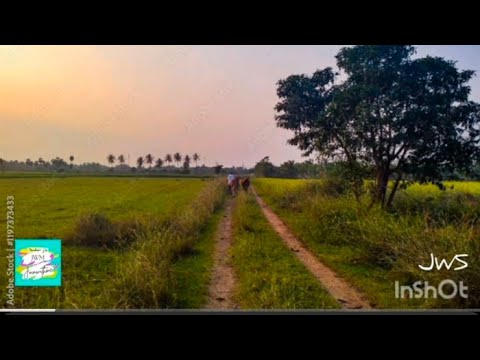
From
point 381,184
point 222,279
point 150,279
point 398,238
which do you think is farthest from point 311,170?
point 150,279

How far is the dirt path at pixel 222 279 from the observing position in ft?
15.8

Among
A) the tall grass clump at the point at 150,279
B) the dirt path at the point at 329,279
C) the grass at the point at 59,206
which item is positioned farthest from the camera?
the grass at the point at 59,206

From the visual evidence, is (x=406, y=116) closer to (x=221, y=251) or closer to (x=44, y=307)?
(x=221, y=251)

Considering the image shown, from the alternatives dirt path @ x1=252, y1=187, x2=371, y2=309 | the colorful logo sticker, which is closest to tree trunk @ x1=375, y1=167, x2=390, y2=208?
dirt path @ x1=252, y1=187, x2=371, y2=309

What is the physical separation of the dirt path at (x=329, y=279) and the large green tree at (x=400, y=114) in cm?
224

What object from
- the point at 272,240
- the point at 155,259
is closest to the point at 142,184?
the point at 272,240

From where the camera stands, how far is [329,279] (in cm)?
567

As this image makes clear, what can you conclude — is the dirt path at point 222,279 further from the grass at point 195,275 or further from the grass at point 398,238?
the grass at point 398,238

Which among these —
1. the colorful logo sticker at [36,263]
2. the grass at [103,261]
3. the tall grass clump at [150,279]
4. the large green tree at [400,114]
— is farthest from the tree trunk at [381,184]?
the colorful logo sticker at [36,263]

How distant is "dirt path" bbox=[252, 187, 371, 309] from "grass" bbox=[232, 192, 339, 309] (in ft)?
0.45

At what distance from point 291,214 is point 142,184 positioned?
55.5 feet

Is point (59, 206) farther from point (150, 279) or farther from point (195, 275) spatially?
point (150, 279)

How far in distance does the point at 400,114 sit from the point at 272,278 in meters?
4.38

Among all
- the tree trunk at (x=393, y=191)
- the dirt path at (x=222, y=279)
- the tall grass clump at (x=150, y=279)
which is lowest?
the dirt path at (x=222, y=279)
